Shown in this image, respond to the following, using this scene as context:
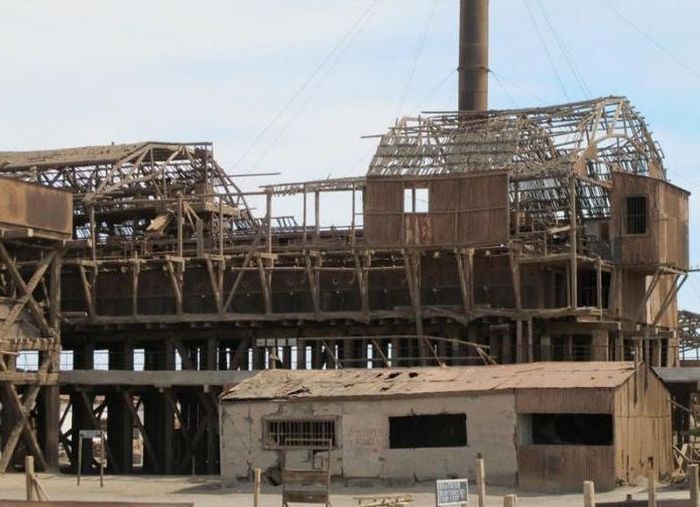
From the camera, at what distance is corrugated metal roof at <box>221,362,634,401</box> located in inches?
1692

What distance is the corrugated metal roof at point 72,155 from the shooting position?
66.2m

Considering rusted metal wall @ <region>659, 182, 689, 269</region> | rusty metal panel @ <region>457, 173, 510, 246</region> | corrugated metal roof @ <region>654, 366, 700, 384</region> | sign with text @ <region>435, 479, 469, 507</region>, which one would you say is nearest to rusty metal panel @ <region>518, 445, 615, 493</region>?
corrugated metal roof @ <region>654, 366, 700, 384</region>

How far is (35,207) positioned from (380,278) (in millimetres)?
13115

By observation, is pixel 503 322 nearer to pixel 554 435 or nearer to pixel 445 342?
pixel 445 342

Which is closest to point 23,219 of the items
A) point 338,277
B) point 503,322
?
point 338,277

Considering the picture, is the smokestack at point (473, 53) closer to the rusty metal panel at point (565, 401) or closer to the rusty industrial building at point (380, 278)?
the rusty industrial building at point (380, 278)

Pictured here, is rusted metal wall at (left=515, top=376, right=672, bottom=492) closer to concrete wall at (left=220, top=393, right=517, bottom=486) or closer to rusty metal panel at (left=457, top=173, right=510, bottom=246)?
concrete wall at (left=220, top=393, right=517, bottom=486)

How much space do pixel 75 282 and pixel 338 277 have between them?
1158 cm

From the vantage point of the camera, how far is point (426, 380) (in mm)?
45000

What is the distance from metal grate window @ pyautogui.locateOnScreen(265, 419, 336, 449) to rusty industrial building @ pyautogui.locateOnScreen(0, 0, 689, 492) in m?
5.86

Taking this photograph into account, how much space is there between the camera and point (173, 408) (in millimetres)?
57188

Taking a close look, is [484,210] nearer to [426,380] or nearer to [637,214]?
[637,214]

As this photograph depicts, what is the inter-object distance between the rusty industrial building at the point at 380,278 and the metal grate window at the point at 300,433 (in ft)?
19.2

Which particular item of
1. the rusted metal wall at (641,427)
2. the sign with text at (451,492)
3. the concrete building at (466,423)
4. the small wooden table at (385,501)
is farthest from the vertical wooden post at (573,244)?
the sign with text at (451,492)
